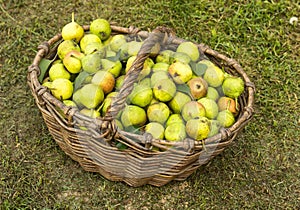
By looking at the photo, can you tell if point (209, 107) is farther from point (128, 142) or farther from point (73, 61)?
point (73, 61)

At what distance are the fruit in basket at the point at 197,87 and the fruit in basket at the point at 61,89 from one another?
67cm

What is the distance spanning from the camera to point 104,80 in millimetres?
2445

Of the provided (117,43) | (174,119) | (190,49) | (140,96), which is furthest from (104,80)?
(190,49)

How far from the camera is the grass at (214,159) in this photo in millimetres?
2717

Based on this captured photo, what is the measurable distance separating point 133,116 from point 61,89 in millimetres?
434

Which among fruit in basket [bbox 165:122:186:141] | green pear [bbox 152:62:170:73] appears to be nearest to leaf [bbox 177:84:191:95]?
green pear [bbox 152:62:170:73]

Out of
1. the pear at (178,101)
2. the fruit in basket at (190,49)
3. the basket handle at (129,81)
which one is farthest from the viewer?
the fruit in basket at (190,49)

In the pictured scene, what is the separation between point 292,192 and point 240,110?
2.17ft

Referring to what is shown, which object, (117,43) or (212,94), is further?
(117,43)

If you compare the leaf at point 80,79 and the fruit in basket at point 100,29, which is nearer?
the leaf at point 80,79

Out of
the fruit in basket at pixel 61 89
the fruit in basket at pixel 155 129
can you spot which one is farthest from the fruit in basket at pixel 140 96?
the fruit in basket at pixel 61 89

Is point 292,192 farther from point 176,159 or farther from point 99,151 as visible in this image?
point 99,151

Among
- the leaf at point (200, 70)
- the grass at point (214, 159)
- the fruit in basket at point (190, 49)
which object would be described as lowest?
the grass at point (214, 159)

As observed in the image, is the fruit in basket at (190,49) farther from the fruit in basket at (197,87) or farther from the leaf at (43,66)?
the leaf at (43,66)
